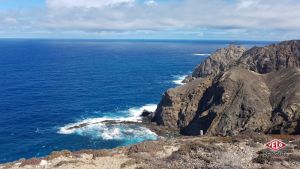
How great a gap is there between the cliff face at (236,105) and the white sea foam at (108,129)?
711cm

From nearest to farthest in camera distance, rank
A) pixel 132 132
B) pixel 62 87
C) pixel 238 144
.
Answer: pixel 238 144, pixel 132 132, pixel 62 87

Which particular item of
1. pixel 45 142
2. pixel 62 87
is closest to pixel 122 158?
pixel 45 142

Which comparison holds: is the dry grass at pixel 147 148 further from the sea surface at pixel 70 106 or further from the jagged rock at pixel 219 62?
the jagged rock at pixel 219 62

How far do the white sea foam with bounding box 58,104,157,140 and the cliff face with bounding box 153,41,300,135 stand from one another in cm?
711

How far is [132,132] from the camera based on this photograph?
3255 inches

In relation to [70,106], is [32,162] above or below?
above

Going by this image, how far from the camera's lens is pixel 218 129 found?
7688cm

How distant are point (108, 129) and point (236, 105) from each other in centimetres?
2970

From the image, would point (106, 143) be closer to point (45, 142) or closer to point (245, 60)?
point (45, 142)

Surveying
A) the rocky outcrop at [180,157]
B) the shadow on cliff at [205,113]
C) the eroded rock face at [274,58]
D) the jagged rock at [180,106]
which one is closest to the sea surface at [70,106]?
the jagged rock at [180,106]

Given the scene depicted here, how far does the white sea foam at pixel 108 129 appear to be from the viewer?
263ft

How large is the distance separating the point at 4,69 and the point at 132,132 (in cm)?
12619

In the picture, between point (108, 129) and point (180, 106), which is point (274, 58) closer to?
point (180, 106)

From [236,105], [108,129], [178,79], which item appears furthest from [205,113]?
[178,79]
